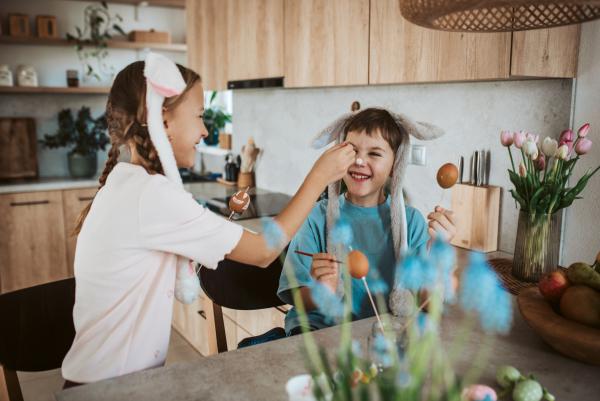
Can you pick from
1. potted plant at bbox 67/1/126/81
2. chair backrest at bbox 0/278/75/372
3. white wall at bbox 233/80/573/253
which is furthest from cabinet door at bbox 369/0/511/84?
potted plant at bbox 67/1/126/81

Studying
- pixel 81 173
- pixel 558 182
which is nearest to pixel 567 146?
pixel 558 182

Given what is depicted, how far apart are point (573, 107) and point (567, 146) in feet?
0.94

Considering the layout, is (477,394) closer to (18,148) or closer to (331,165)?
(331,165)

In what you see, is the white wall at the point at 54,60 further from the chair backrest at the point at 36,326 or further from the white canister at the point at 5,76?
the chair backrest at the point at 36,326

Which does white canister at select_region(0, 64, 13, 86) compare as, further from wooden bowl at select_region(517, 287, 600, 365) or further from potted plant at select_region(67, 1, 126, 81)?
wooden bowl at select_region(517, 287, 600, 365)

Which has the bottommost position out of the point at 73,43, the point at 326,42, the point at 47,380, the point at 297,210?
the point at 47,380

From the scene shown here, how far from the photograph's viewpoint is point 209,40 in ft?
9.57

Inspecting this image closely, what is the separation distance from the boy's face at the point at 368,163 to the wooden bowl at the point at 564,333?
1.87 ft

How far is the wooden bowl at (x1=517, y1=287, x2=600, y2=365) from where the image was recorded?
91cm

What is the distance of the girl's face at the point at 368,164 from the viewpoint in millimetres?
1432

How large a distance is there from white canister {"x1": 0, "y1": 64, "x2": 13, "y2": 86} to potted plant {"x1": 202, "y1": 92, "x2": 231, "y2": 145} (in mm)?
1403

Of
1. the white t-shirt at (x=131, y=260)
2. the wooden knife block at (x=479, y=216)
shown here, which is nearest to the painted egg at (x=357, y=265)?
the white t-shirt at (x=131, y=260)

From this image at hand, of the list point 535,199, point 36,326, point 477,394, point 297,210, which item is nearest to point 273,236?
point 297,210

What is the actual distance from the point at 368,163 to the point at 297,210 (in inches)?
14.4
